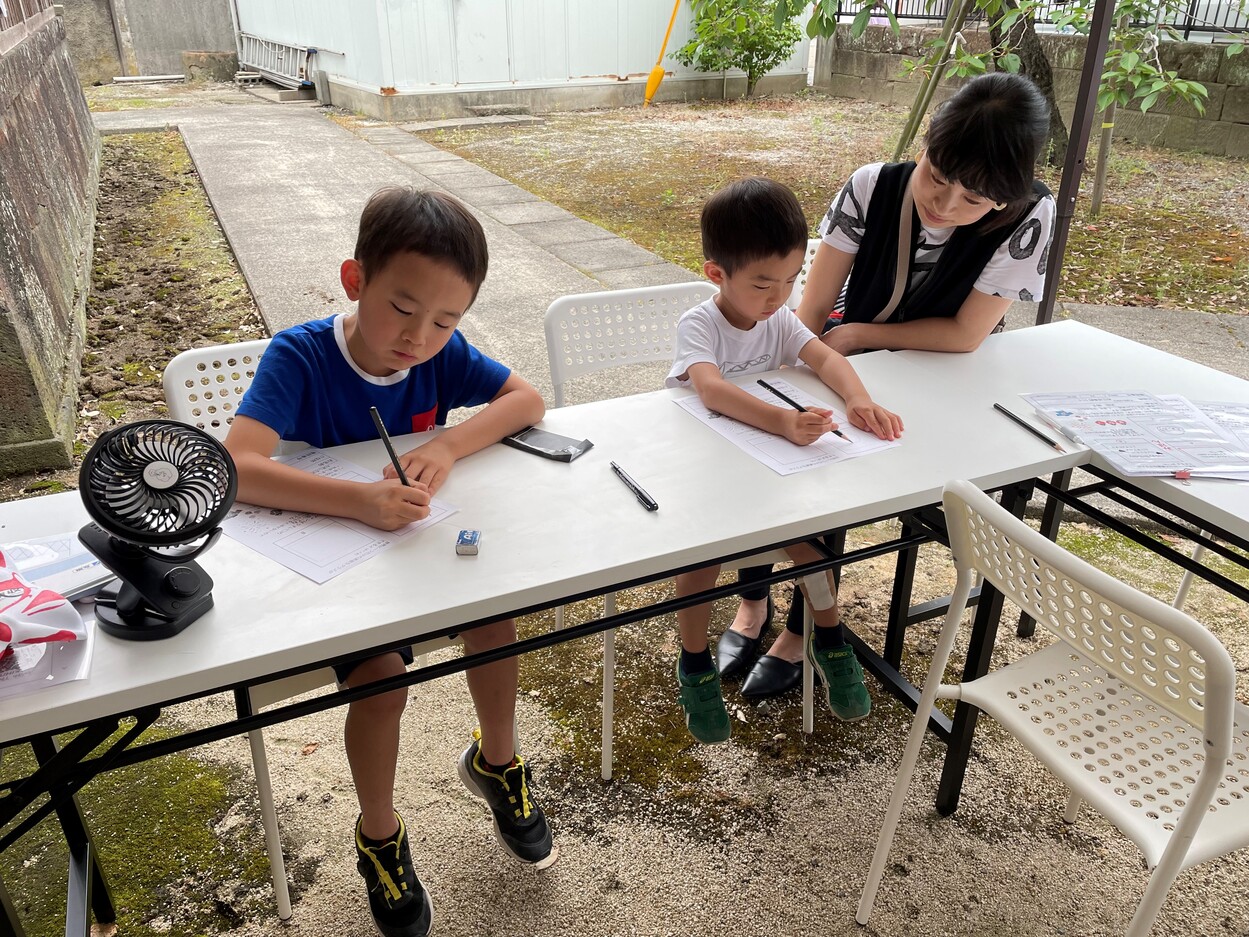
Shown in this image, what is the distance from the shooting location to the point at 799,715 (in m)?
2.23

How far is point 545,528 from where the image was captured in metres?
1.41

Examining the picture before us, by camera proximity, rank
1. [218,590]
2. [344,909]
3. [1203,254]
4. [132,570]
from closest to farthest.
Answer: [132,570]
[218,590]
[344,909]
[1203,254]

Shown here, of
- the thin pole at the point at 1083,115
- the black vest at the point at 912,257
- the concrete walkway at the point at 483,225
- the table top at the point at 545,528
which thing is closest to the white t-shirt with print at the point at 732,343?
the table top at the point at 545,528

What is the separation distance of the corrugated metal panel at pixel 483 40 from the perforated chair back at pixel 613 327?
30.7ft

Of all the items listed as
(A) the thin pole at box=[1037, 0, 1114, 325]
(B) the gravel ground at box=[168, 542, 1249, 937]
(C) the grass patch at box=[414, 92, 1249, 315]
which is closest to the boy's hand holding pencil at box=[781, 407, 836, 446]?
(B) the gravel ground at box=[168, 542, 1249, 937]

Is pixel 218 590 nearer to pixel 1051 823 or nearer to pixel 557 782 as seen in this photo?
pixel 557 782

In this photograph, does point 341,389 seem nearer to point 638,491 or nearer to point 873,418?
point 638,491

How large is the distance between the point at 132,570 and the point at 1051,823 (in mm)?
1854

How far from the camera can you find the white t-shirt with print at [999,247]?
209 centimetres

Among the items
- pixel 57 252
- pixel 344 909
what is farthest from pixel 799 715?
pixel 57 252

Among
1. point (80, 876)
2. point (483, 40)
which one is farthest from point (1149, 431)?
point (483, 40)

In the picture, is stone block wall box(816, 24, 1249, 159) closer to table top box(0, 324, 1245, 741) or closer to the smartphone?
table top box(0, 324, 1245, 741)

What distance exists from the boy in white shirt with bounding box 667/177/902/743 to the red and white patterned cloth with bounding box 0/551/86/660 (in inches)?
42.4

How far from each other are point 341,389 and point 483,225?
495 centimetres
